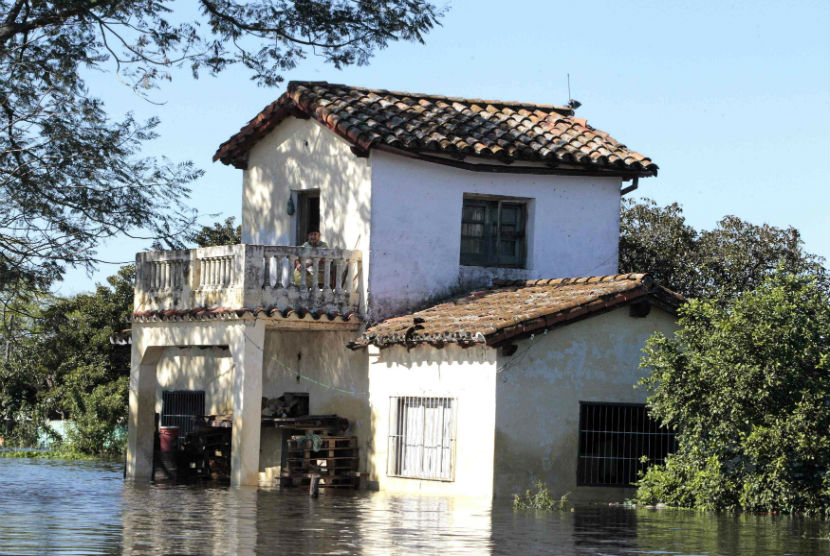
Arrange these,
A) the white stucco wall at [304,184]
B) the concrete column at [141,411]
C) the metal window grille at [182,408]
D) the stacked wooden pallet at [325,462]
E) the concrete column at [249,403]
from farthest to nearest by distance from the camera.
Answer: the metal window grille at [182,408] → the concrete column at [141,411] → the white stucco wall at [304,184] → the stacked wooden pallet at [325,462] → the concrete column at [249,403]

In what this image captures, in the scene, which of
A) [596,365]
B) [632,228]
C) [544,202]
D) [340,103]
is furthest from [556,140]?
[632,228]

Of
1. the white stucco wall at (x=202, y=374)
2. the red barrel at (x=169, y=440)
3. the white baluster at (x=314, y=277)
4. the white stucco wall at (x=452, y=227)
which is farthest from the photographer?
the white stucco wall at (x=202, y=374)

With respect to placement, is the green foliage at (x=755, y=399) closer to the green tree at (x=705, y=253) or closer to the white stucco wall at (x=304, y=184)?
the white stucco wall at (x=304, y=184)

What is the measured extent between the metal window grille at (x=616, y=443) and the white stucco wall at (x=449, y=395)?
1.71m

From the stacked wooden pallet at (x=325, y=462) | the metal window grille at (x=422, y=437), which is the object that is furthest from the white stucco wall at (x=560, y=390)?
the stacked wooden pallet at (x=325, y=462)

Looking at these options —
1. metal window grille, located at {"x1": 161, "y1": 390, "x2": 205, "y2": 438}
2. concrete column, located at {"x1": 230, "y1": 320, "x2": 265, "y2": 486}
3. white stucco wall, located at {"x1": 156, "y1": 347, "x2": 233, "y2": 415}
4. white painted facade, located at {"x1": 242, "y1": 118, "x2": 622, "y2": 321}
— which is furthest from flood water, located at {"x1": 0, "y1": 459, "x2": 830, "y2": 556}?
metal window grille, located at {"x1": 161, "y1": 390, "x2": 205, "y2": 438}

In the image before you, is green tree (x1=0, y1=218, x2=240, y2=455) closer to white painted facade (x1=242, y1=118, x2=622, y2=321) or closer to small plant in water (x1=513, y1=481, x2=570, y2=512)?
white painted facade (x1=242, y1=118, x2=622, y2=321)

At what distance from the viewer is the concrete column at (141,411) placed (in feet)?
89.4

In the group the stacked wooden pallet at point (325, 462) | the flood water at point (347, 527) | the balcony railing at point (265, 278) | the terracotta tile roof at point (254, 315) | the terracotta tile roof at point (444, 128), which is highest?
the terracotta tile roof at point (444, 128)

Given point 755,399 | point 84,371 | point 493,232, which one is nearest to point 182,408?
point 493,232

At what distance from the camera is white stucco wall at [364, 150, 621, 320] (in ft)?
84.0

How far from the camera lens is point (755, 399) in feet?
66.1

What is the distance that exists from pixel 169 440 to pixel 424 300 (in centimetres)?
573

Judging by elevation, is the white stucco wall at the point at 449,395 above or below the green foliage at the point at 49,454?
above
